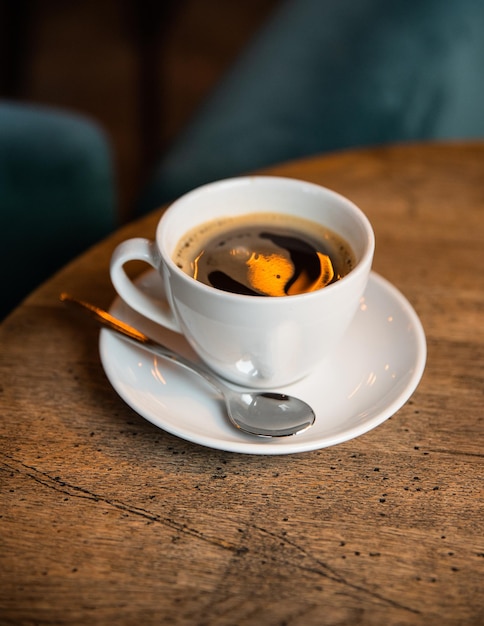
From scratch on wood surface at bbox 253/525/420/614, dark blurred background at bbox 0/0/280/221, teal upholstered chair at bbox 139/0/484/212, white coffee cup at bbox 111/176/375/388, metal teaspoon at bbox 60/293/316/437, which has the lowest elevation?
scratch on wood surface at bbox 253/525/420/614

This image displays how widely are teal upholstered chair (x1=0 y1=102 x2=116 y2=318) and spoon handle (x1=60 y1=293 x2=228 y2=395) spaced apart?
0.55m

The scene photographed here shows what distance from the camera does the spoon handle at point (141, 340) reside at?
25.5 inches

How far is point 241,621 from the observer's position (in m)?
0.47

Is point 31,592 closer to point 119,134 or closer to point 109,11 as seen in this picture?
point 119,134

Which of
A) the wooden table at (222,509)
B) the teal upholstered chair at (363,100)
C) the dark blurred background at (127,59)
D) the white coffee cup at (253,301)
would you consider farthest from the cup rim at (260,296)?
the dark blurred background at (127,59)

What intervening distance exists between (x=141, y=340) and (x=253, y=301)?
0.49 ft

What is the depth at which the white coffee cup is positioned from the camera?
578 mm

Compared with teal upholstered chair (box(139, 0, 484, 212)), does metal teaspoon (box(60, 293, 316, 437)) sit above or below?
below

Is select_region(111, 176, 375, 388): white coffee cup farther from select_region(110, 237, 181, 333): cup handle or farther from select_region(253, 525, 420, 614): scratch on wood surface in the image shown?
select_region(253, 525, 420, 614): scratch on wood surface

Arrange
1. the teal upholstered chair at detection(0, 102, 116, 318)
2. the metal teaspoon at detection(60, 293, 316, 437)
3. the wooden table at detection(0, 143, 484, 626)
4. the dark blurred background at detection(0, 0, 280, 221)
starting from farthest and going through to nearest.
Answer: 1. the dark blurred background at detection(0, 0, 280, 221)
2. the teal upholstered chair at detection(0, 102, 116, 318)
3. the metal teaspoon at detection(60, 293, 316, 437)
4. the wooden table at detection(0, 143, 484, 626)

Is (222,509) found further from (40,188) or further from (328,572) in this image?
(40,188)

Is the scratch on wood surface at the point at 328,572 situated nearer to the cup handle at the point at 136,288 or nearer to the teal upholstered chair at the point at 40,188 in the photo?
the cup handle at the point at 136,288

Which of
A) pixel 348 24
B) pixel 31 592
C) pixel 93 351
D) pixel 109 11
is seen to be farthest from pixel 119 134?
pixel 31 592

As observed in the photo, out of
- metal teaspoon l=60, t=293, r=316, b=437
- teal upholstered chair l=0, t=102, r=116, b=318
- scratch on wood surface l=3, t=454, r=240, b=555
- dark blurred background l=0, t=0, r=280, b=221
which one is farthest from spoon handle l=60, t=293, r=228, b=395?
dark blurred background l=0, t=0, r=280, b=221
